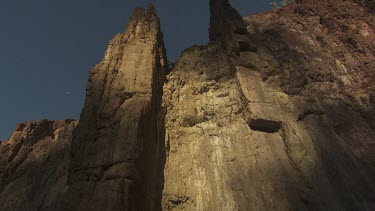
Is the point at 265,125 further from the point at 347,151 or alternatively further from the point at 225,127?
the point at 347,151

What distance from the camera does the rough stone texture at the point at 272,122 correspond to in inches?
573

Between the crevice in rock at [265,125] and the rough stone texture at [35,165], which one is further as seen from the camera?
the rough stone texture at [35,165]

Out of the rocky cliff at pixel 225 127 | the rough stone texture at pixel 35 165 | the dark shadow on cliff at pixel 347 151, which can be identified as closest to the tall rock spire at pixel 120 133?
the rocky cliff at pixel 225 127

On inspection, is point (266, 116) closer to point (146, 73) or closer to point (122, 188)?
point (146, 73)

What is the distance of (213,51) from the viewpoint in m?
20.6

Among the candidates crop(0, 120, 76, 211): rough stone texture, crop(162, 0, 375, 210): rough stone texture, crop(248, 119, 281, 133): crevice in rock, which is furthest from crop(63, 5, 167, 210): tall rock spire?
crop(0, 120, 76, 211): rough stone texture

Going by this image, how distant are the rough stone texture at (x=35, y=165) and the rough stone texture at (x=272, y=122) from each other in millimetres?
8102

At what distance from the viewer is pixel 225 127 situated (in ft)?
55.9

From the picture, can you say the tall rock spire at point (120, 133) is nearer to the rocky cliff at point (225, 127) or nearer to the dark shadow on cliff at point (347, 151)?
the rocky cliff at point (225, 127)

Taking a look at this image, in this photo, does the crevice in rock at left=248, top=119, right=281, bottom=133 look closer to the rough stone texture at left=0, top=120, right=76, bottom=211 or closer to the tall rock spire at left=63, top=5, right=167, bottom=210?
the tall rock spire at left=63, top=5, right=167, bottom=210

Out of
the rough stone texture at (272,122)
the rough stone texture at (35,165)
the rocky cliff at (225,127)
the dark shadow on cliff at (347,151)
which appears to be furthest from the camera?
the rough stone texture at (35,165)

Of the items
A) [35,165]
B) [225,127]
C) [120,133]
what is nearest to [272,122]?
[225,127]

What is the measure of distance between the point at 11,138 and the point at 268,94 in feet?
58.7

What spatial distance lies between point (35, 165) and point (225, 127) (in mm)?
13056
